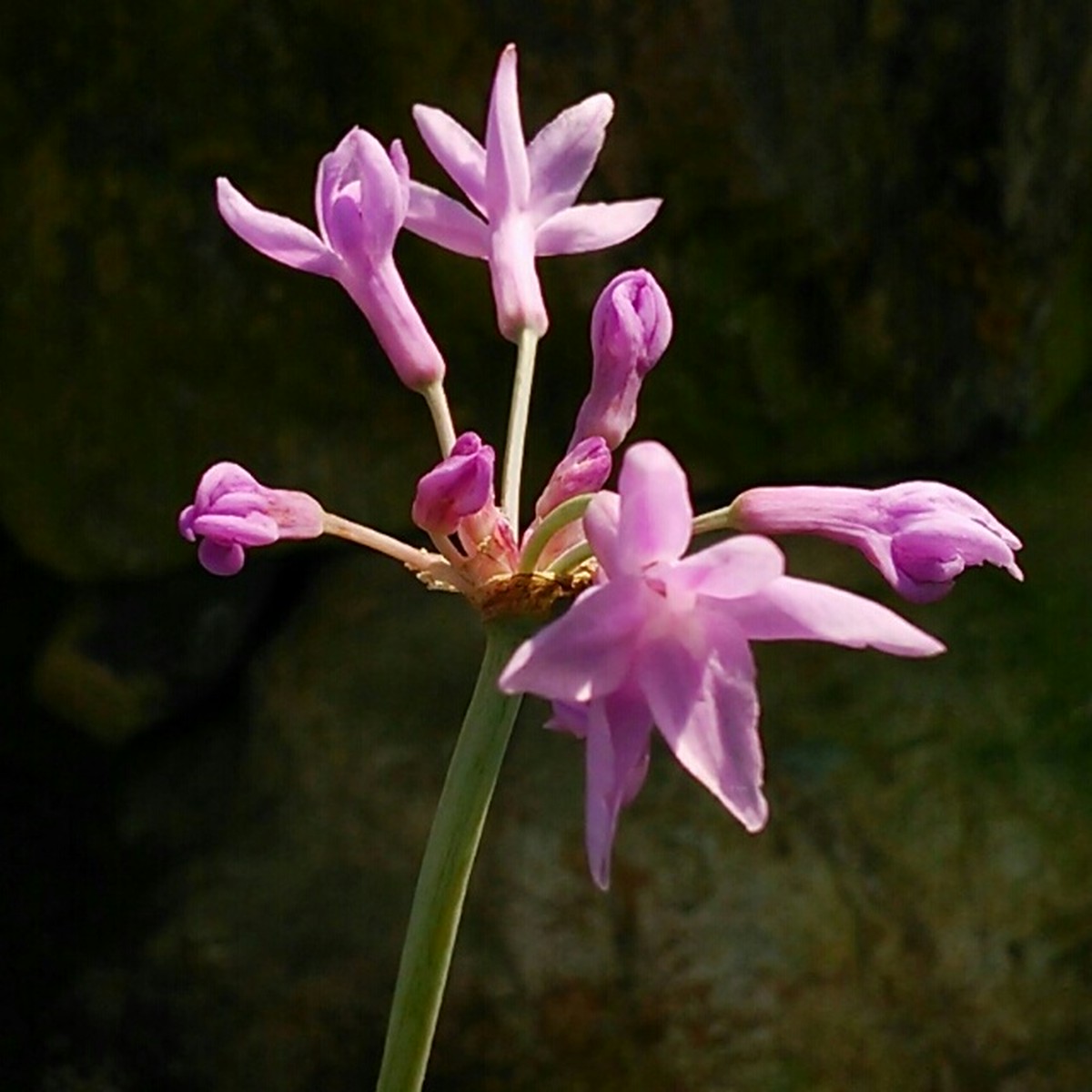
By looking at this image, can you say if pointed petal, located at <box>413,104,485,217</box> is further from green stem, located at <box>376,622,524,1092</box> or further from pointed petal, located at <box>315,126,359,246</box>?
green stem, located at <box>376,622,524,1092</box>

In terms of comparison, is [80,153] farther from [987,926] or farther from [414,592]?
[987,926]

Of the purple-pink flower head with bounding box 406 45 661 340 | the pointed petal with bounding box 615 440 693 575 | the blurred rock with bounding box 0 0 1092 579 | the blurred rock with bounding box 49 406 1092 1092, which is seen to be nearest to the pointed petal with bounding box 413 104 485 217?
the purple-pink flower head with bounding box 406 45 661 340

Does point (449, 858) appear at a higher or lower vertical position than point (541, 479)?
lower

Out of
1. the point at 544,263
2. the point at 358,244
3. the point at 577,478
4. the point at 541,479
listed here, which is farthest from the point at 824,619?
the point at 541,479

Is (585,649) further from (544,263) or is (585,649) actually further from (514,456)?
(544,263)

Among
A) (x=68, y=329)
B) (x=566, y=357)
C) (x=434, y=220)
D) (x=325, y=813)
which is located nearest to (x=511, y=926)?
(x=325, y=813)

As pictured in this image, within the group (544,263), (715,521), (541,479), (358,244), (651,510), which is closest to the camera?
(651,510)
